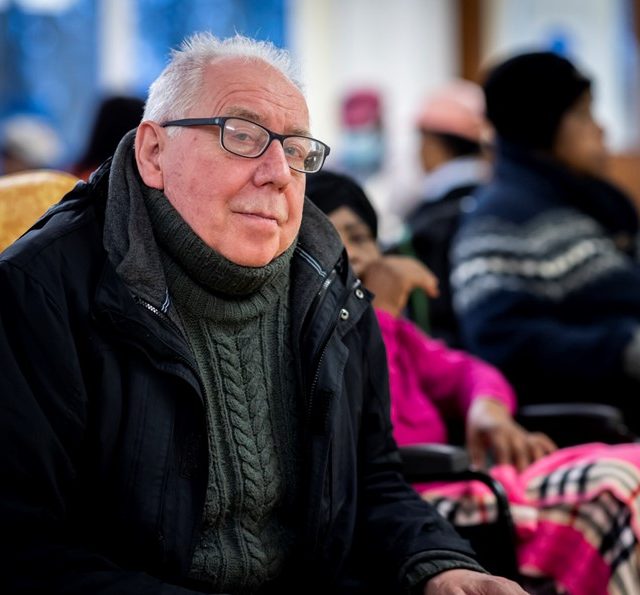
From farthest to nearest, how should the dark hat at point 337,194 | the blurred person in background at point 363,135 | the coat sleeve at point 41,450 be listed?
the blurred person in background at point 363,135
the dark hat at point 337,194
the coat sleeve at point 41,450

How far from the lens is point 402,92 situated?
8969 mm

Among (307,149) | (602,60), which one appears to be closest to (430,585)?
(307,149)

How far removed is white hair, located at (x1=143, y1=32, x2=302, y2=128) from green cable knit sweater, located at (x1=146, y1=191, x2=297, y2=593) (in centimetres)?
13

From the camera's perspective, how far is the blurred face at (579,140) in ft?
11.2

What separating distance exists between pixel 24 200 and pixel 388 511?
853mm

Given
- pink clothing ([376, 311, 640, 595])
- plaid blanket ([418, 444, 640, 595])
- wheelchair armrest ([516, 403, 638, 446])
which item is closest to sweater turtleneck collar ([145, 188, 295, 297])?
pink clothing ([376, 311, 640, 595])

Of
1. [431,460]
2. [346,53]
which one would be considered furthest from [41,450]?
[346,53]

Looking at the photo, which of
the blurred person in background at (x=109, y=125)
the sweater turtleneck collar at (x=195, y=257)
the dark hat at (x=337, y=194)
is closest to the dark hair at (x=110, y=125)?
the blurred person in background at (x=109, y=125)

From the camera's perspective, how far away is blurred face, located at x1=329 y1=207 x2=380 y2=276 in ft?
7.65

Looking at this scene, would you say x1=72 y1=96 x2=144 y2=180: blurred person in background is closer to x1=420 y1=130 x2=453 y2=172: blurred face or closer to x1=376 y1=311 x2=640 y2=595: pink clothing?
x1=376 y1=311 x2=640 y2=595: pink clothing

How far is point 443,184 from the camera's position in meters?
4.52

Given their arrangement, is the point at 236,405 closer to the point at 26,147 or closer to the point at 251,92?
the point at 251,92

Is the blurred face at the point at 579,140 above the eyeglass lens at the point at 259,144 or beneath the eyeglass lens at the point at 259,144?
beneath

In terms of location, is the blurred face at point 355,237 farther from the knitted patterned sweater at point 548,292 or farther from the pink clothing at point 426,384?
the knitted patterned sweater at point 548,292
